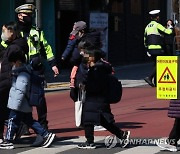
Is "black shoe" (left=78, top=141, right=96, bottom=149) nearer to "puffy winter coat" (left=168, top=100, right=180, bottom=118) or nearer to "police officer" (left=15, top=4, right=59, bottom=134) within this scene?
"police officer" (left=15, top=4, right=59, bottom=134)

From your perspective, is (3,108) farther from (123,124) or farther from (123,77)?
(123,77)

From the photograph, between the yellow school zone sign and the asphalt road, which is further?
the asphalt road

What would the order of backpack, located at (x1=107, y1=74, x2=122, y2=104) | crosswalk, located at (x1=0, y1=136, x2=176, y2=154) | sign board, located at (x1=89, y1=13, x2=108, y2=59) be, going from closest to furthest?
1. crosswalk, located at (x1=0, y1=136, x2=176, y2=154)
2. backpack, located at (x1=107, y1=74, x2=122, y2=104)
3. sign board, located at (x1=89, y1=13, x2=108, y2=59)

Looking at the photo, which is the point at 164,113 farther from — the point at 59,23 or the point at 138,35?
the point at 138,35

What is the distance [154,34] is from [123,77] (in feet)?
34.7

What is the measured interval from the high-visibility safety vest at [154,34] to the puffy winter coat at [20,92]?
6390 millimetres

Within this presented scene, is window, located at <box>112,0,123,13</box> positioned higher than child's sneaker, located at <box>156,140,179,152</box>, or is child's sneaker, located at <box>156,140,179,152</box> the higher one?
window, located at <box>112,0,123,13</box>

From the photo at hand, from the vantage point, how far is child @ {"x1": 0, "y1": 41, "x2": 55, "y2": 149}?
10.8 metres

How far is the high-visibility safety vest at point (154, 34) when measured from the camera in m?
16.9

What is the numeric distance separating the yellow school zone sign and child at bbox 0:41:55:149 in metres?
1.95

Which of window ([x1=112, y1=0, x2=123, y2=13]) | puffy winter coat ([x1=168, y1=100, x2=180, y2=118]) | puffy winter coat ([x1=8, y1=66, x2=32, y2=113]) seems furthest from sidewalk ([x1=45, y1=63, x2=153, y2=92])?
puffy winter coat ([x1=168, y1=100, x2=180, y2=118])

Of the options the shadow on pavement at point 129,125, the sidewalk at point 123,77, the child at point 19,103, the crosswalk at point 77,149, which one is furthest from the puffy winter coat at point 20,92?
the sidewalk at point 123,77

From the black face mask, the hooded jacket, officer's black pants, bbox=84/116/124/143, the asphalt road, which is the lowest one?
the asphalt road

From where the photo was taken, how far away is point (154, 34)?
17.1 metres
